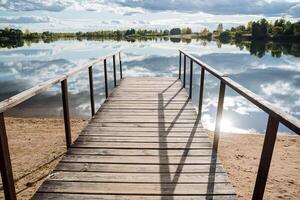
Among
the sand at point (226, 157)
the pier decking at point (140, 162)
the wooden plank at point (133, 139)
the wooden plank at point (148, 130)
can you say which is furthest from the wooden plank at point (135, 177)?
the sand at point (226, 157)

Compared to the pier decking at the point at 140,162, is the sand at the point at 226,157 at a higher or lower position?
lower

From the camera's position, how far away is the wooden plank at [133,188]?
3.09 metres

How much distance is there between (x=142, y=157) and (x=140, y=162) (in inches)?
6.4

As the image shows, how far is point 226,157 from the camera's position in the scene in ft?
24.8

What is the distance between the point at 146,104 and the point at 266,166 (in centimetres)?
473

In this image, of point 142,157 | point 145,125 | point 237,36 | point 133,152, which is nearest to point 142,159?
point 142,157

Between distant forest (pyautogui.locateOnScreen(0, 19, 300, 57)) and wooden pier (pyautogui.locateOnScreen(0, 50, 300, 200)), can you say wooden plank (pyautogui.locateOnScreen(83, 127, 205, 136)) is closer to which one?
wooden pier (pyautogui.locateOnScreen(0, 50, 300, 200))

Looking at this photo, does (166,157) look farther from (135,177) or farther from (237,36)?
(237,36)

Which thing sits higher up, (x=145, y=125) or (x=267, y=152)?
(x=267, y=152)

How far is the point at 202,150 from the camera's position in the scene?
421cm

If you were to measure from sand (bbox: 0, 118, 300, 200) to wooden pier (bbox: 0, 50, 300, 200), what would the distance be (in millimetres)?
1841

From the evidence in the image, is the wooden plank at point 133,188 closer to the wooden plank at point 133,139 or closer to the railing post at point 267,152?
the railing post at point 267,152

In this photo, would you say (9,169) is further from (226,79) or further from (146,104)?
(146,104)

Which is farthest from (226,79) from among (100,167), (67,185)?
(67,185)
